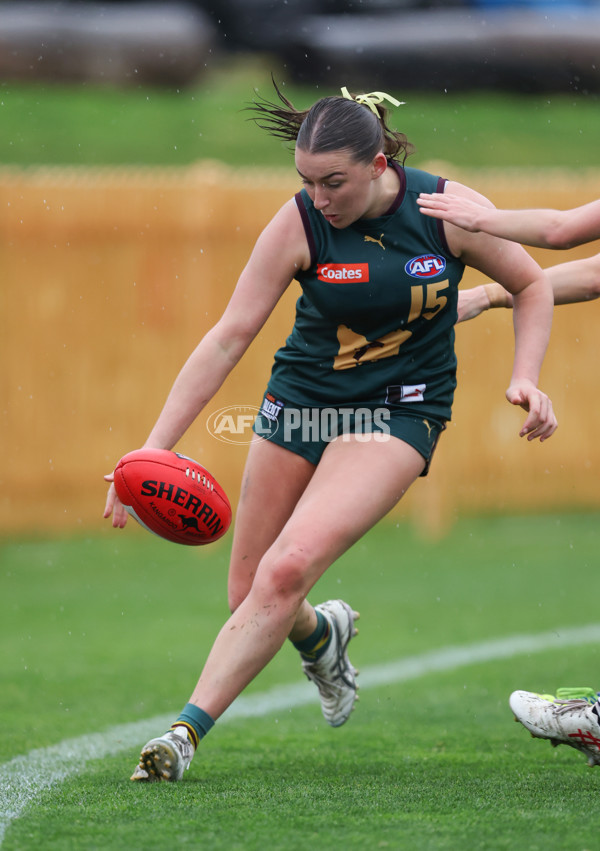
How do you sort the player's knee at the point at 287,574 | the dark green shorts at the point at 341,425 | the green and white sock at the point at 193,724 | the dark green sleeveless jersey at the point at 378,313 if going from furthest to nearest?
the dark green shorts at the point at 341,425 → the dark green sleeveless jersey at the point at 378,313 → the green and white sock at the point at 193,724 → the player's knee at the point at 287,574

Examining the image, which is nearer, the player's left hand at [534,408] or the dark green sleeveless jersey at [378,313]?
the player's left hand at [534,408]

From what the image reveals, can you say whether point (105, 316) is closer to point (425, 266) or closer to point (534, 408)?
point (425, 266)

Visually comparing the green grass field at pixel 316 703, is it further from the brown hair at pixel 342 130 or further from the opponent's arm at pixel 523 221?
the brown hair at pixel 342 130

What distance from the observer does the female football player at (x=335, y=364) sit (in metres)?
4.14

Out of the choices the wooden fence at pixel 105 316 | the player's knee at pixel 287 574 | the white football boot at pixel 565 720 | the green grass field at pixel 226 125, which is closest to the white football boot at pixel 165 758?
the player's knee at pixel 287 574

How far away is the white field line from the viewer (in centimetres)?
432

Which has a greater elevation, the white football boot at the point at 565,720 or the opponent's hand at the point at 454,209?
the opponent's hand at the point at 454,209

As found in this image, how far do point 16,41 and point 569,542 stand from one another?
546 inches

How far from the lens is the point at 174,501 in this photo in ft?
14.3

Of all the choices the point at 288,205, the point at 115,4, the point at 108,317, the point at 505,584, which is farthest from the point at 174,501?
the point at 115,4

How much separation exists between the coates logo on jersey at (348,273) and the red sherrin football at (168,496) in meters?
0.83

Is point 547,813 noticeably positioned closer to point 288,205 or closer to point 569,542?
point 288,205

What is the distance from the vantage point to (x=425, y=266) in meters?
4.30

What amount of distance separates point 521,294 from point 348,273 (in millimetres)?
663
